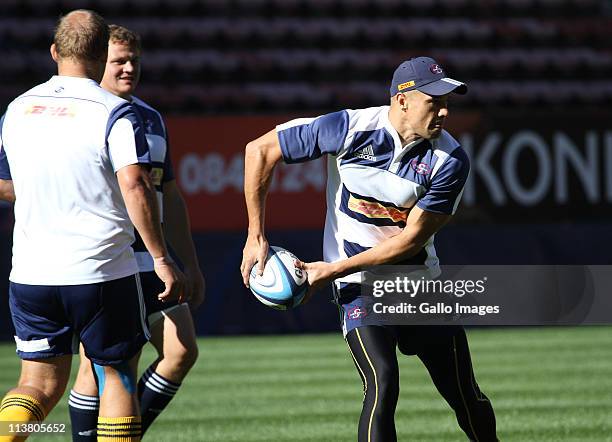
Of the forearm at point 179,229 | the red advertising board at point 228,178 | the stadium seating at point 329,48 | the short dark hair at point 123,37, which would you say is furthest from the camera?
the stadium seating at point 329,48

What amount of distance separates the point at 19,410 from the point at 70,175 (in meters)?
1.09

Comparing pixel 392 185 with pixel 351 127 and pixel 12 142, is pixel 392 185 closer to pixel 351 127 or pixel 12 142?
pixel 351 127

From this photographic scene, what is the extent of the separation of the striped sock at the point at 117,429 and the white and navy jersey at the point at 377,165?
4.98ft

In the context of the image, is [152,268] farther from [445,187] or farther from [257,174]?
[445,187]

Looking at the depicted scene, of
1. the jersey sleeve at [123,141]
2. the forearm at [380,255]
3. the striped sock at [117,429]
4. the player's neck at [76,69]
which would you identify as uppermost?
the player's neck at [76,69]

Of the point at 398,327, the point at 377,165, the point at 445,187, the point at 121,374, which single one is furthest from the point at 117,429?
the point at 445,187

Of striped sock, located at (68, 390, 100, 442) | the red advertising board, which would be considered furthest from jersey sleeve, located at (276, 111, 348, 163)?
the red advertising board

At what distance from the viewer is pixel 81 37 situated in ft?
17.4

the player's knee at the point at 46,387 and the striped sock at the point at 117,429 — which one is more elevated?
the player's knee at the point at 46,387

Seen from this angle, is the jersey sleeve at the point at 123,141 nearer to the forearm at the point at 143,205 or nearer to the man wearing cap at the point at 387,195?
the forearm at the point at 143,205

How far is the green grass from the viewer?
27.1 ft

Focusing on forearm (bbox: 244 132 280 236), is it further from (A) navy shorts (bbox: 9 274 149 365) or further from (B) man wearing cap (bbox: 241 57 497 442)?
(A) navy shorts (bbox: 9 274 149 365)

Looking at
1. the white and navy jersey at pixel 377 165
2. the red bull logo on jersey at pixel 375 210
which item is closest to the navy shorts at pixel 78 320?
the white and navy jersey at pixel 377 165

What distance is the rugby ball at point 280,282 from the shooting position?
19.4 feet
